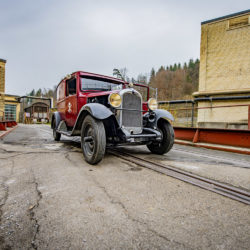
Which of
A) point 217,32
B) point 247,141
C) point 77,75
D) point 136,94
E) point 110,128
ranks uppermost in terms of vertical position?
point 217,32

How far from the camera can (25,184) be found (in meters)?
2.15

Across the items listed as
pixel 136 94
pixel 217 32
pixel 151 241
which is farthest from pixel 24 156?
pixel 217 32

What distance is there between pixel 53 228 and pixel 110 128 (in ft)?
7.41

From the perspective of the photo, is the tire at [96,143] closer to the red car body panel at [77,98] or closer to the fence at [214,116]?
the red car body panel at [77,98]

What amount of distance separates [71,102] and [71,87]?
432 mm

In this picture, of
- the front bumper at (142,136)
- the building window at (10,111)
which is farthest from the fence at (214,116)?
the building window at (10,111)

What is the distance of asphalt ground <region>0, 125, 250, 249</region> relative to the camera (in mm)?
1184

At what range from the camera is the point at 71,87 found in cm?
471

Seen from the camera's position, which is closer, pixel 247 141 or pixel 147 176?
pixel 147 176

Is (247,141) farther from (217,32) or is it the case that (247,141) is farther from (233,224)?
(217,32)

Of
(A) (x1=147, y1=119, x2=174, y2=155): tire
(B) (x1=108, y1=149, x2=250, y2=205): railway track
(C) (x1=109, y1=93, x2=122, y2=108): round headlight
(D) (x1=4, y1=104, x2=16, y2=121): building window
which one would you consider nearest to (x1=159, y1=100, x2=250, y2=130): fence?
(A) (x1=147, y1=119, x2=174, y2=155): tire

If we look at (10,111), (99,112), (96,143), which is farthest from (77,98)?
(10,111)

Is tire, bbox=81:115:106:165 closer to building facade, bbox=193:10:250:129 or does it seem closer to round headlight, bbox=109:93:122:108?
round headlight, bbox=109:93:122:108

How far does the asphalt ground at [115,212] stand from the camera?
1.18 meters
